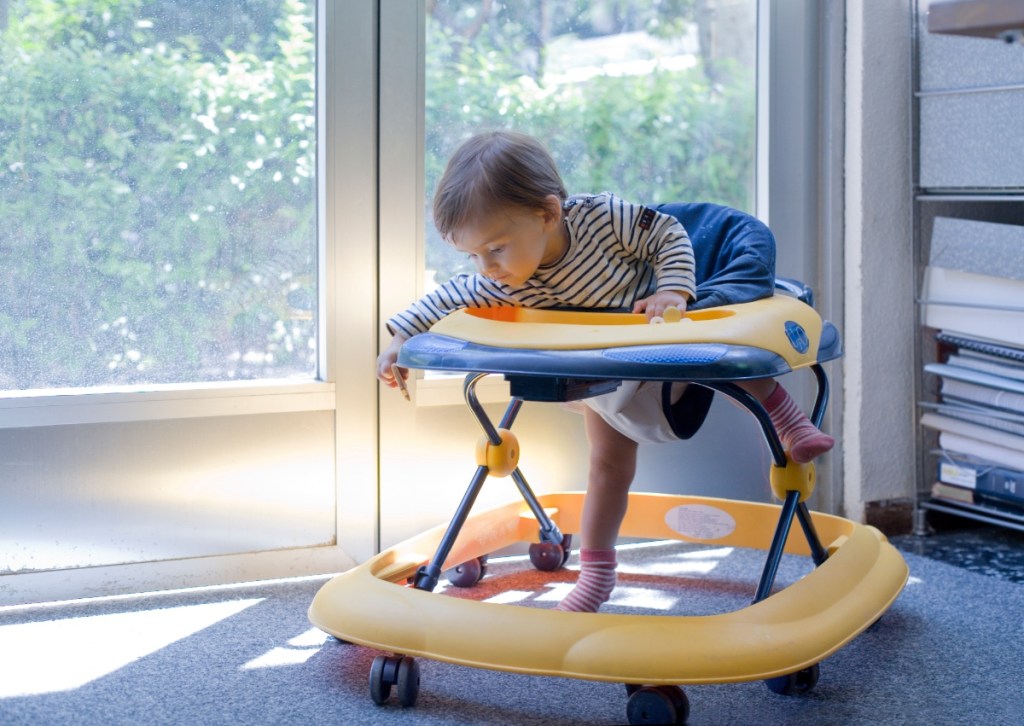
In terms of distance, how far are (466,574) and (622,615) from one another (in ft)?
1.66

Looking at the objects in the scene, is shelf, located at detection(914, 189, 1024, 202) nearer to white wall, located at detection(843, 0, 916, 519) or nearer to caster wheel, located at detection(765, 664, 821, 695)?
white wall, located at detection(843, 0, 916, 519)

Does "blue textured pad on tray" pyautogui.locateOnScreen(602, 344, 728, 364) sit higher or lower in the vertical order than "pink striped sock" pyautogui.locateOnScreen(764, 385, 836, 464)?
higher

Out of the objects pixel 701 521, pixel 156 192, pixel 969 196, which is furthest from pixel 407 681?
pixel 969 196

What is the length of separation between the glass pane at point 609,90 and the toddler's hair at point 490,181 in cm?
41

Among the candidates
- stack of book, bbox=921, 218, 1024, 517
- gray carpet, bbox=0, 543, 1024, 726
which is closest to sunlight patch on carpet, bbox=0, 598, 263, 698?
gray carpet, bbox=0, 543, 1024, 726

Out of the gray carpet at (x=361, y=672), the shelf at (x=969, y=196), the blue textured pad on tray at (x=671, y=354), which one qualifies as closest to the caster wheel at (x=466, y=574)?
the gray carpet at (x=361, y=672)

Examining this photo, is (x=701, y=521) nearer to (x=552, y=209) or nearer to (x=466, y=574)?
(x=466, y=574)

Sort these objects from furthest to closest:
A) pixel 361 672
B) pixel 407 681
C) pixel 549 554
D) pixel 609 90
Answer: pixel 609 90
pixel 549 554
pixel 361 672
pixel 407 681

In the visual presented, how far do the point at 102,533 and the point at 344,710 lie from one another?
545mm

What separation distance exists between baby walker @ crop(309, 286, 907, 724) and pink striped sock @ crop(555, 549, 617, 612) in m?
0.17

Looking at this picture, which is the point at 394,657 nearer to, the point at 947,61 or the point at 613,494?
the point at 613,494

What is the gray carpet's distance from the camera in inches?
45.6

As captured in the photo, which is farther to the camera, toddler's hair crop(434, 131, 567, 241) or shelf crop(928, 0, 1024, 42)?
toddler's hair crop(434, 131, 567, 241)

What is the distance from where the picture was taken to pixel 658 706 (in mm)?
1077
